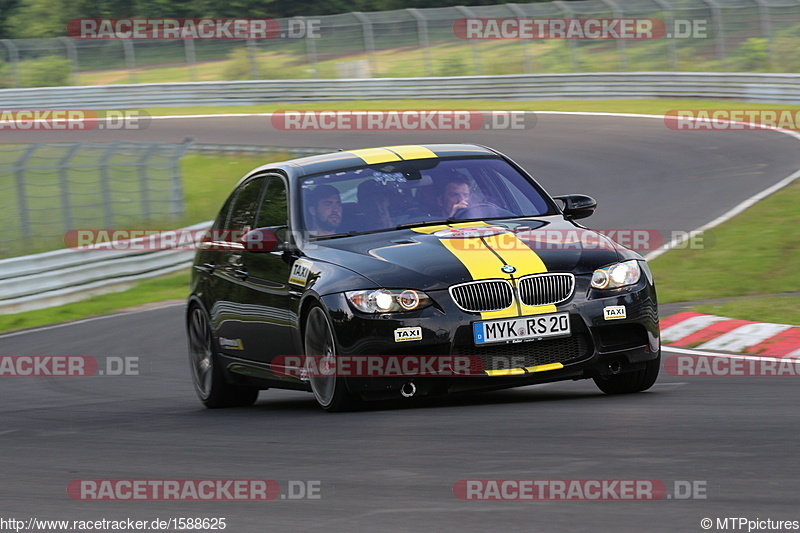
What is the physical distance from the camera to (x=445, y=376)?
7.26 m

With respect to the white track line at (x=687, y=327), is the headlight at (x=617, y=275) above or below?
above

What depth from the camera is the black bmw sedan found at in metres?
7.23

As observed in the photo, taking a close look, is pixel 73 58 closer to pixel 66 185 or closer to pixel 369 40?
pixel 369 40

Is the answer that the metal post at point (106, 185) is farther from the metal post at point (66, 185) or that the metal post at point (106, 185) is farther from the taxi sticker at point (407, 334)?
the taxi sticker at point (407, 334)

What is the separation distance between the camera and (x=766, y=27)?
3331 cm

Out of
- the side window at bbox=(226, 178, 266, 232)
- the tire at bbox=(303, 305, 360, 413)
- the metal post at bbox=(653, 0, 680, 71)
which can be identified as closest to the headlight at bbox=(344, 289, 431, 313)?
the tire at bbox=(303, 305, 360, 413)

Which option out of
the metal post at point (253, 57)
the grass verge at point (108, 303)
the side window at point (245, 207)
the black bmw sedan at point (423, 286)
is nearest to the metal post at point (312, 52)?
the metal post at point (253, 57)

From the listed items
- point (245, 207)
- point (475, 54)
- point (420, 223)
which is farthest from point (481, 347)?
point (475, 54)

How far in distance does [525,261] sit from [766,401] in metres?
1.43

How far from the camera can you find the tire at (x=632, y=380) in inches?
305

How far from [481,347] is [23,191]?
40.9 ft

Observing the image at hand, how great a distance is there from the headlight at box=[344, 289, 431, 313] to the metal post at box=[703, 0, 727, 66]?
28.1m

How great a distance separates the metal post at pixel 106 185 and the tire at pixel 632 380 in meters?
13.3

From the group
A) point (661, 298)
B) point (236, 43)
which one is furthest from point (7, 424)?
point (236, 43)
